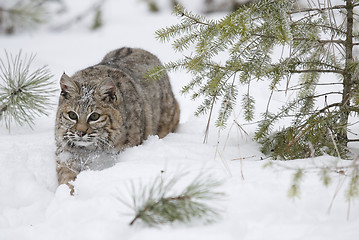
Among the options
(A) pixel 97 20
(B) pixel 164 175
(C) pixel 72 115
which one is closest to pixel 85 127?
(C) pixel 72 115

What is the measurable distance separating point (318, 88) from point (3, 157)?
3691mm

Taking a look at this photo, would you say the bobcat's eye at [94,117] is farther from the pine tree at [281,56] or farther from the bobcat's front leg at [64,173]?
the pine tree at [281,56]

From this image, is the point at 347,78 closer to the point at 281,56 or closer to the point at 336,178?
the point at 281,56

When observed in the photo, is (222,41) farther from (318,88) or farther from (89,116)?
(318,88)

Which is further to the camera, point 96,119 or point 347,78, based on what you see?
point 96,119

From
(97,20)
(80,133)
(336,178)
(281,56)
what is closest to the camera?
(336,178)

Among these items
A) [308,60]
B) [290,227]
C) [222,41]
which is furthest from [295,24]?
[290,227]

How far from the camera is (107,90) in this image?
3420 mm

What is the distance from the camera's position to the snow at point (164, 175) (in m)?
1.86

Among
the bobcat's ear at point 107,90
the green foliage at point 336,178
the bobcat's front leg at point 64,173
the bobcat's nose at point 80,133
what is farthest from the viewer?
the bobcat's ear at point 107,90

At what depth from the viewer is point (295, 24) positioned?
2.76 meters

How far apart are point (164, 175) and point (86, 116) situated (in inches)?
47.7

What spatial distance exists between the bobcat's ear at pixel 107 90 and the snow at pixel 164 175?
1.65 feet

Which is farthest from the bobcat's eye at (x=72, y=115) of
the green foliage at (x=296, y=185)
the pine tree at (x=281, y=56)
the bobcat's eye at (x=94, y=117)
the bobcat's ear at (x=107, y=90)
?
the green foliage at (x=296, y=185)
